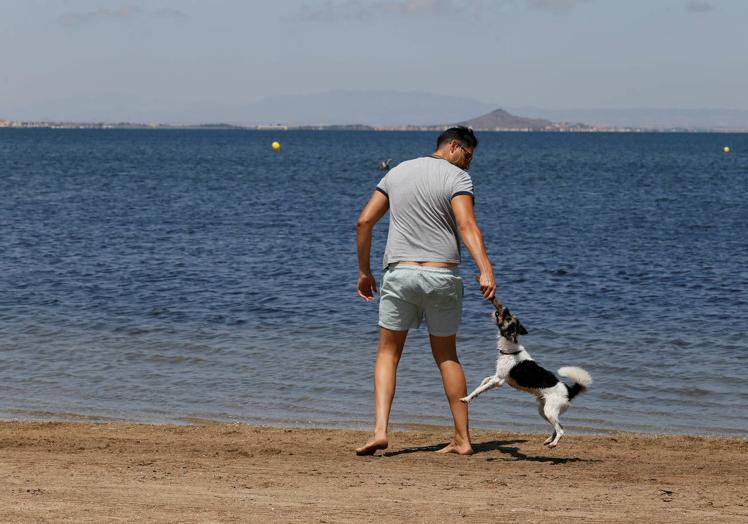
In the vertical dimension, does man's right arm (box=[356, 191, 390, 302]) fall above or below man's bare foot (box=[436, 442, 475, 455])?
above

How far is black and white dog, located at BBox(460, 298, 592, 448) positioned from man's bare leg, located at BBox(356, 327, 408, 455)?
557 millimetres

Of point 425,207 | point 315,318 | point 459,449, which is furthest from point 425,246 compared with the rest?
point 315,318

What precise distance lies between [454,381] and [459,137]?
1.74 meters

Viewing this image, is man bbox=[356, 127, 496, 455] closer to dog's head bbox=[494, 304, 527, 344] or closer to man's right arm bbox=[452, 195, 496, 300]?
man's right arm bbox=[452, 195, 496, 300]

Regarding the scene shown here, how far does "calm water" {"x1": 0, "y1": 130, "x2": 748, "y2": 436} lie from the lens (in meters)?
10.7

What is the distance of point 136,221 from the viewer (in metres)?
33.1

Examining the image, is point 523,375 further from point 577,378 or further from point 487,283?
point 487,283

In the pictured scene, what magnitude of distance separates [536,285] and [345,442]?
12045 millimetres

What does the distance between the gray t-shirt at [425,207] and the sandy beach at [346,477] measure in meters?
1.47

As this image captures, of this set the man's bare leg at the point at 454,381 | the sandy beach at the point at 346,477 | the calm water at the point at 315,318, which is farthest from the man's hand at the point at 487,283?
the calm water at the point at 315,318

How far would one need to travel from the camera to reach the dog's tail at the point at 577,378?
24.8ft

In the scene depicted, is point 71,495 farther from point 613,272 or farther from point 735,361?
point 613,272

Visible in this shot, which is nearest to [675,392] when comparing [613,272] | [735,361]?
[735,361]

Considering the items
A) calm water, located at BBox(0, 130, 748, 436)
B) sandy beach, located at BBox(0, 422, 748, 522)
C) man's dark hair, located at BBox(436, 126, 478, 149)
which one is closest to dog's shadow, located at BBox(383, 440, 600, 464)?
sandy beach, located at BBox(0, 422, 748, 522)
